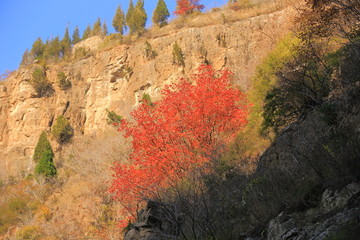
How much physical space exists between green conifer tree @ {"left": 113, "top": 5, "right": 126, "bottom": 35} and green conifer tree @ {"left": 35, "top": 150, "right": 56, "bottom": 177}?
23044mm

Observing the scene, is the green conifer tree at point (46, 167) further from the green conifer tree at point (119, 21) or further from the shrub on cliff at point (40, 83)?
the green conifer tree at point (119, 21)

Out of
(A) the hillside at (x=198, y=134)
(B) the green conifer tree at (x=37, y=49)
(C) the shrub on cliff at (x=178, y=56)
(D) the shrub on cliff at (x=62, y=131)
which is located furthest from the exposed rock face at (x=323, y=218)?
(B) the green conifer tree at (x=37, y=49)

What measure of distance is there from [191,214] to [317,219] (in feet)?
13.4

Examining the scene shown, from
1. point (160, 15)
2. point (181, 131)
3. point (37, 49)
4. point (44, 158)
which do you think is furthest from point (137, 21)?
point (181, 131)

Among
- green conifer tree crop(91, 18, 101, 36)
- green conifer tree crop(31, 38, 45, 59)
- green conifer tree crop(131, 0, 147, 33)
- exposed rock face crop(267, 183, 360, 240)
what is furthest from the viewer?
green conifer tree crop(91, 18, 101, 36)

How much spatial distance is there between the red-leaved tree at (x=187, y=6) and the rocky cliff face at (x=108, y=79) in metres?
8.68

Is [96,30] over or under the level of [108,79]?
over

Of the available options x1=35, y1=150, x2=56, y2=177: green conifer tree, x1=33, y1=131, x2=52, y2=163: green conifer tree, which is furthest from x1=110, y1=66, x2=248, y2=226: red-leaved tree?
x1=33, y1=131, x2=52, y2=163: green conifer tree

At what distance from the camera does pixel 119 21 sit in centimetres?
5019

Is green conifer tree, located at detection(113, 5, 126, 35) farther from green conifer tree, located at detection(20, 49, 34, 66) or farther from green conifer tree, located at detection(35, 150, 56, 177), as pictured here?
green conifer tree, located at detection(35, 150, 56, 177)

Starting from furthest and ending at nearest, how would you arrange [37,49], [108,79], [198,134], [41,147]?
[37,49], [108,79], [41,147], [198,134]

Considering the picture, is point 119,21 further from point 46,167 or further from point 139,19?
point 46,167

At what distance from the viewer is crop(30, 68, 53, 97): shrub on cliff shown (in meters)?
40.6

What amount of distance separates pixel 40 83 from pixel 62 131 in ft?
Result: 27.5
